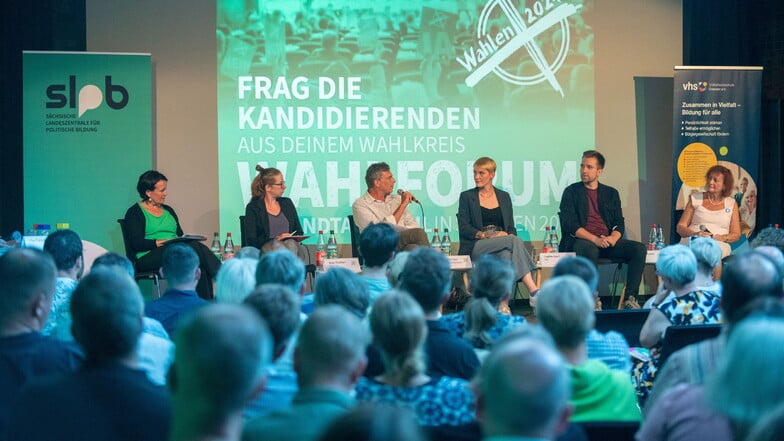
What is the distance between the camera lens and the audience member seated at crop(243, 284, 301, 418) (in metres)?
2.40

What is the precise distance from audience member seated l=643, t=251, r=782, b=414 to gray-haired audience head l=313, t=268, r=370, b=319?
96 cm

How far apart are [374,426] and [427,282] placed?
1.85 meters

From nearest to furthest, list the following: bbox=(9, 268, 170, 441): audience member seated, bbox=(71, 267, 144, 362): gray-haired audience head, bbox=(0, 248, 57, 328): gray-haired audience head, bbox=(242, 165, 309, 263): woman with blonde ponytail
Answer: bbox=(9, 268, 170, 441): audience member seated, bbox=(71, 267, 144, 362): gray-haired audience head, bbox=(0, 248, 57, 328): gray-haired audience head, bbox=(242, 165, 309, 263): woman with blonde ponytail

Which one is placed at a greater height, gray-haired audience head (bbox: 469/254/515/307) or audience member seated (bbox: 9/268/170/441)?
gray-haired audience head (bbox: 469/254/515/307)

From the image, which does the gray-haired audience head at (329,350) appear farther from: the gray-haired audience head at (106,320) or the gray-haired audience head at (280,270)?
the gray-haired audience head at (280,270)

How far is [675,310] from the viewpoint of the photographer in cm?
349

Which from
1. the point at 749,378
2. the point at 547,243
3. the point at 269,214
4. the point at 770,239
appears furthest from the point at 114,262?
the point at 547,243

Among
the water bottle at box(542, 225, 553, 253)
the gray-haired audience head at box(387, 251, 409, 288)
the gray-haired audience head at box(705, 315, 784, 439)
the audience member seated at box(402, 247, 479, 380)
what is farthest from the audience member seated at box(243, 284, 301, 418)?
the water bottle at box(542, 225, 553, 253)

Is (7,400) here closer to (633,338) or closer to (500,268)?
(500,268)

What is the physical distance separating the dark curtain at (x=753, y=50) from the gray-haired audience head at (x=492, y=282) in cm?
571

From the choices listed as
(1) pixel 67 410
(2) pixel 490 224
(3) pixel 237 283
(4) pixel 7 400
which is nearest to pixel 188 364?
(1) pixel 67 410

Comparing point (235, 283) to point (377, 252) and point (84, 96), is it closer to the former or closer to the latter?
point (377, 252)

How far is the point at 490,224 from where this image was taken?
24.2ft

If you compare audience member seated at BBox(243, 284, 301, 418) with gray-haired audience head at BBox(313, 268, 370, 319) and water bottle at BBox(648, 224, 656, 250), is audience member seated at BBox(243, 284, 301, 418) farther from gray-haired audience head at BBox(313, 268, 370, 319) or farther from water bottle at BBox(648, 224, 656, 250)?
water bottle at BBox(648, 224, 656, 250)
